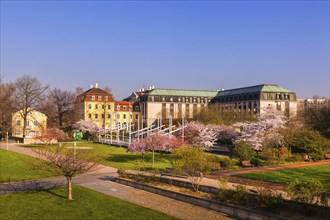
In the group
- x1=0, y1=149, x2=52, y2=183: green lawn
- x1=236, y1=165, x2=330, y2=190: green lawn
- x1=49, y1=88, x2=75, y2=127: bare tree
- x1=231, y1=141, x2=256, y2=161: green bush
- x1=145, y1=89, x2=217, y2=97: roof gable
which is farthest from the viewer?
x1=145, y1=89, x2=217, y2=97: roof gable

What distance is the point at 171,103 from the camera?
103312 millimetres

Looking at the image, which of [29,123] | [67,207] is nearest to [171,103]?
[29,123]

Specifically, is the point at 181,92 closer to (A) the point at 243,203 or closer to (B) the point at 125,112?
(B) the point at 125,112

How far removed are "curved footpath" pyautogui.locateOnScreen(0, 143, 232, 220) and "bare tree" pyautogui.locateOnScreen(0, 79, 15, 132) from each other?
39.8 metres

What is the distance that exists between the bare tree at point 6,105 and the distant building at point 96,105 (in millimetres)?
27733

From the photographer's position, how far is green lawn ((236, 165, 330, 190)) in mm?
23719

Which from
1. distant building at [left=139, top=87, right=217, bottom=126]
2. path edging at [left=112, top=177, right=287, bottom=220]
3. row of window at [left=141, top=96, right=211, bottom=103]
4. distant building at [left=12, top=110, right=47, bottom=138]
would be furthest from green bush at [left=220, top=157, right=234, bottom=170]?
row of window at [left=141, top=96, right=211, bottom=103]

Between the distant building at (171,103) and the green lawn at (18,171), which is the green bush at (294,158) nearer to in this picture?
the green lawn at (18,171)

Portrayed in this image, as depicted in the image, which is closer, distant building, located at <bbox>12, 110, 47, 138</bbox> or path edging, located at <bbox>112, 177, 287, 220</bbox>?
path edging, located at <bbox>112, 177, 287, 220</bbox>

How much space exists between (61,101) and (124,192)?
70560mm

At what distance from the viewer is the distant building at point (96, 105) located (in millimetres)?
94744

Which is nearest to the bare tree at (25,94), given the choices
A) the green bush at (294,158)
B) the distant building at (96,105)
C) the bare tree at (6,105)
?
the bare tree at (6,105)

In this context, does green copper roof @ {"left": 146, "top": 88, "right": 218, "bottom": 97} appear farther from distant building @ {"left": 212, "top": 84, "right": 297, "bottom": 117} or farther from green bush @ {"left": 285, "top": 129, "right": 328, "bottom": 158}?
green bush @ {"left": 285, "top": 129, "right": 328, "bottom": 158}

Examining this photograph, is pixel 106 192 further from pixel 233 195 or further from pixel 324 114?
pixel 324 114
